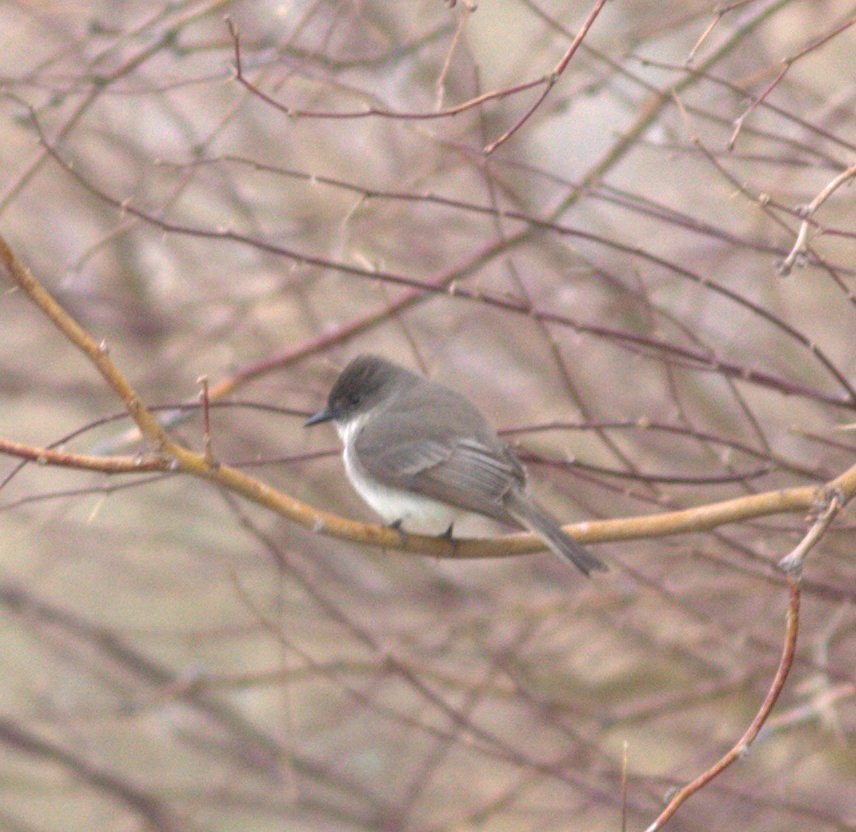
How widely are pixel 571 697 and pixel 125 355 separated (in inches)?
116

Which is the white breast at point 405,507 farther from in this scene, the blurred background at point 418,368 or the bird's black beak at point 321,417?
the blurred background at point 418,368

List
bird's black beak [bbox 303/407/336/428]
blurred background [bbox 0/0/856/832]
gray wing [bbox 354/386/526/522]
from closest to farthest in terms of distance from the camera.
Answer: gray wing [bbox 354/386/526/522], bird's black beak [bbox 303/407/336/428], blurred background [bbox 0/0/856/832]

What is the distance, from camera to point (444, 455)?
4.23 meters

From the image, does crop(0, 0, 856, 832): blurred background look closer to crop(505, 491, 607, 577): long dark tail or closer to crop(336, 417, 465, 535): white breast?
crop(336, 417, 465, 535): white breast

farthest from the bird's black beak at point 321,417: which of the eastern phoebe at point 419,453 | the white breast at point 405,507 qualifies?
the white breast at point 405,507

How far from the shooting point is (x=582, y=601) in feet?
17.1

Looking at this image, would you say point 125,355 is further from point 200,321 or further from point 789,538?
point 789,538

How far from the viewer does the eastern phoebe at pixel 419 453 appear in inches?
157

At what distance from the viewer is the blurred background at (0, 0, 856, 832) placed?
17.2ft

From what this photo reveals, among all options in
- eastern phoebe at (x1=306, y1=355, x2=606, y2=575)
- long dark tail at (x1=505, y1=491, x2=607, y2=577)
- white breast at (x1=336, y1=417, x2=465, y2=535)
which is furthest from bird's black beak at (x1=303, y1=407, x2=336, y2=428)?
long dark tail at (x1=505, y1=491, x2=607, y2=577)

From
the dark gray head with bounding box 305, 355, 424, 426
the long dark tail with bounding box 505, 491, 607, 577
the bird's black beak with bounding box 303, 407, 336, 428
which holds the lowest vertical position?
the long dark tail with bounding box 505, 491, 607, 577

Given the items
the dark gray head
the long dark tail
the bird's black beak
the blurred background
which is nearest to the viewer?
the long dark tail

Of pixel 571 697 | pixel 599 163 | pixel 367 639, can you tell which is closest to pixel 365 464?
pixel 367 639

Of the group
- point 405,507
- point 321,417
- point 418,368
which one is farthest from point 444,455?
point 418,368
